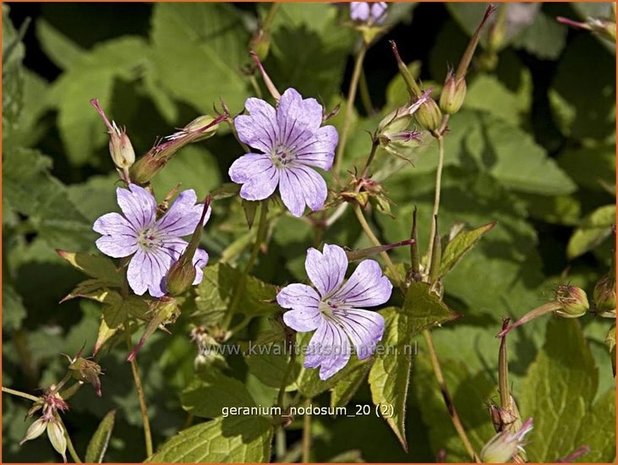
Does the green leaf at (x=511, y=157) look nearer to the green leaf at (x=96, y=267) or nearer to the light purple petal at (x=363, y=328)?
the light purple petal at (x=363, y=328)

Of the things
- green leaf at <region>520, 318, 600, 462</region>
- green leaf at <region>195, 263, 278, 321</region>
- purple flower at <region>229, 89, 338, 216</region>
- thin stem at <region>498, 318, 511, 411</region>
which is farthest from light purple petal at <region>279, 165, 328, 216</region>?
green leaf at <region>520, 318, 600, 462</region>

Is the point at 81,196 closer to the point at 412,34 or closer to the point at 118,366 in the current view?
the point at 118,366

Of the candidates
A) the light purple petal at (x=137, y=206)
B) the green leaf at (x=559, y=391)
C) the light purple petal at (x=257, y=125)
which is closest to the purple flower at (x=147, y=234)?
the light purple petal at (x=137, y=206)

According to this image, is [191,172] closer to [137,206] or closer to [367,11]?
[367,11]

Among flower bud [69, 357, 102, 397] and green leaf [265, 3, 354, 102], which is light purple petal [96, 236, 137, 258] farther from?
green leaf [265, 3, 354, 102]

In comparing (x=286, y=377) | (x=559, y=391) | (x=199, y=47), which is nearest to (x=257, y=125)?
(x=286, y=377)
